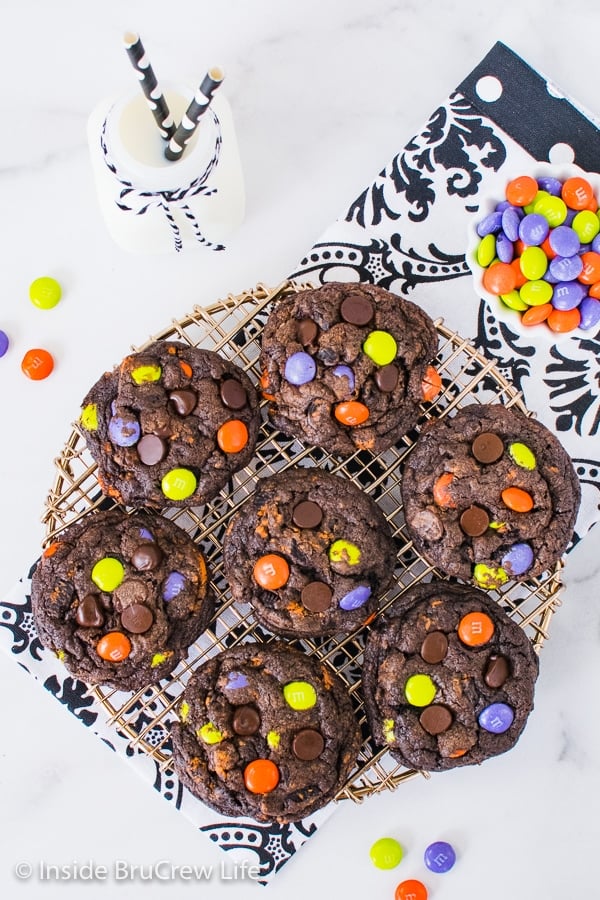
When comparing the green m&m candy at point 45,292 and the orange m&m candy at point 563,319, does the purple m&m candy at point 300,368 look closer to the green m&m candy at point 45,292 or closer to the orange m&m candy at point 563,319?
the orange m&m candy at point 563,319

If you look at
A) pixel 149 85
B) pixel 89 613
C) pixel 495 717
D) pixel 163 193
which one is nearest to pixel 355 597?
pixel 495 717

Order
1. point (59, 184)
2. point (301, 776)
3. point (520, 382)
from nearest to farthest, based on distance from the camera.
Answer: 1. point (301, 776)
2. point (520, 382)
3. point (59, 184)

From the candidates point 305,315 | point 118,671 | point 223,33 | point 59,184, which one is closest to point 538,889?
point 118,671

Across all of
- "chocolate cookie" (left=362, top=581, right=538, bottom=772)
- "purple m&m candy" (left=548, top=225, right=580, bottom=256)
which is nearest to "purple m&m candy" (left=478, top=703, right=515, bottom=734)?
"chocolate cookie" (left=362, top=581, right=538, bottom=772)

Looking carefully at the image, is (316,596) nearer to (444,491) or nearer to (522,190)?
(444,491)

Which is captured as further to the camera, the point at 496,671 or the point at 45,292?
the point at 45,292

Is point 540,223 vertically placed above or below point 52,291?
below

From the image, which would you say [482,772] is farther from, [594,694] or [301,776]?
[301,776]
